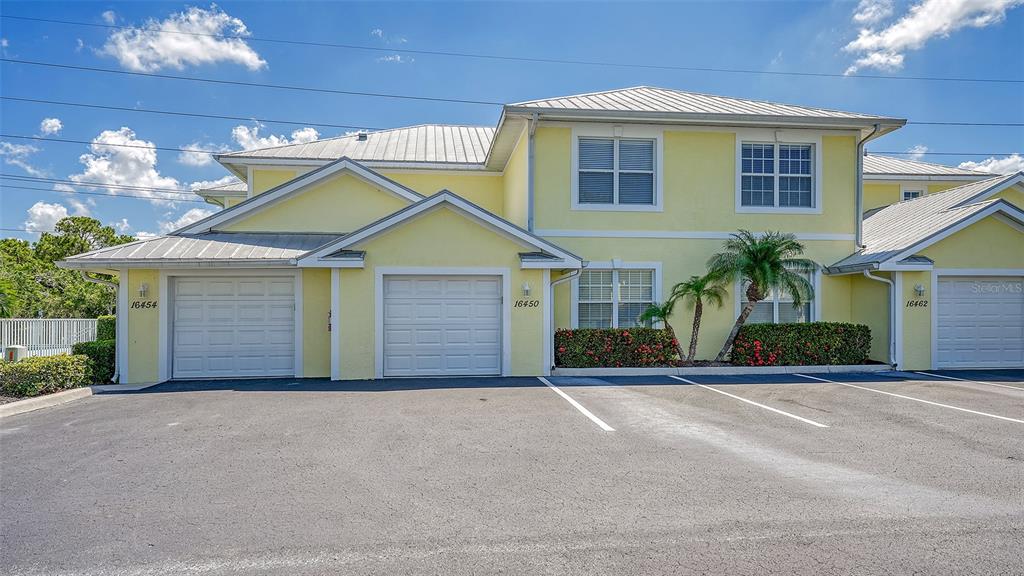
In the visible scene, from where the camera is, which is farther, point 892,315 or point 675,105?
point 675,105

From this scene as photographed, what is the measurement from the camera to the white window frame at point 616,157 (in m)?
14.3

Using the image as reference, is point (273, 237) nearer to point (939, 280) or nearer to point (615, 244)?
point (615, 244)

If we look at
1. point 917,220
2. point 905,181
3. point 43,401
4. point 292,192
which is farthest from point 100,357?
point 905,181

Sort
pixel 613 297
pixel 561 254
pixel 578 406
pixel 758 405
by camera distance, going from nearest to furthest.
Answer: pixel 578 406 < pixel 758 405 < pixel 561 254 < pixel 613 297

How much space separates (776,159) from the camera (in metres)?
15.0

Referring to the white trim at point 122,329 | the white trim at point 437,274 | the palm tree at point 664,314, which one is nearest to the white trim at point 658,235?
the palm tree at point 664,314

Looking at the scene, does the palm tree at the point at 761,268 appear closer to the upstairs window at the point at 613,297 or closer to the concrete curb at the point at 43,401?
the upstairs window at the point at 613,297

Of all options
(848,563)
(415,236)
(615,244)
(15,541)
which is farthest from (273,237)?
(848,563)

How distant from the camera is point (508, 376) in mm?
12367

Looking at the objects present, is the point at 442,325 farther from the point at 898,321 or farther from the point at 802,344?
the point at 898,321

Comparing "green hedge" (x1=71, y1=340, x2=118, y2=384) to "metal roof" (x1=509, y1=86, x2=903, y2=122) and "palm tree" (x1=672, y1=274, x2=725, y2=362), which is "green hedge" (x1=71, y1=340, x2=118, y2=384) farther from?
"palm tree" (x1=672, y1=274, x2=725, y2=362)

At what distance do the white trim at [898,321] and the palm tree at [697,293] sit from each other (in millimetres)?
3925

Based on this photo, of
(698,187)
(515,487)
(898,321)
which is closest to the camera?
(515,487)

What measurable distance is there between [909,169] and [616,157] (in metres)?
13.5
